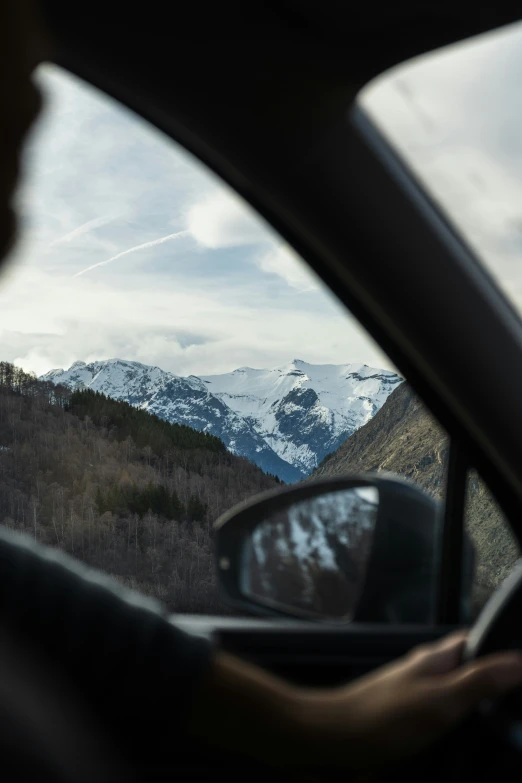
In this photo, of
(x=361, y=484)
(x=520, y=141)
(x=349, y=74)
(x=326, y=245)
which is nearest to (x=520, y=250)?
(x=520, y=141)

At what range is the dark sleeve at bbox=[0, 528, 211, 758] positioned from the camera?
141 cm

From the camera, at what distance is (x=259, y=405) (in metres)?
2.72

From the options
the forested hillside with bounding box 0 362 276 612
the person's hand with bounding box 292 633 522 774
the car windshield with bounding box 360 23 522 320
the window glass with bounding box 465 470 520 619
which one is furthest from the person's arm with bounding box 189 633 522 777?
the forested hillside with bounding box 0 362 276 612

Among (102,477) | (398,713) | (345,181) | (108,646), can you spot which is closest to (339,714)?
(398,713)

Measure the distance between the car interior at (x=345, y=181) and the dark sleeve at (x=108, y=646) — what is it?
0.01 metres

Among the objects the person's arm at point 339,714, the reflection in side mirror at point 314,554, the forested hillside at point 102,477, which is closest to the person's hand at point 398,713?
the person's arm at point 339,714

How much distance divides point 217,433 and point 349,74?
157 cm

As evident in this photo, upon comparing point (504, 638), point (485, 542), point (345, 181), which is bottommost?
point (504, 638)

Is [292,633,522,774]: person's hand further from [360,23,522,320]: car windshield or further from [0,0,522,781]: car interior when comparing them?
[360,23,522,320]: car windshield

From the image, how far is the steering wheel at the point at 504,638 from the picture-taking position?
151 centimetres

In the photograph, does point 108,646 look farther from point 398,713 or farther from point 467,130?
point 467,130

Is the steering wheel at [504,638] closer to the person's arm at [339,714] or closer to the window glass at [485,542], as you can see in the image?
the person's arm at [339,714]

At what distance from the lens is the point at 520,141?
1615mm

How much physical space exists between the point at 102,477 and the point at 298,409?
0.89 meters
